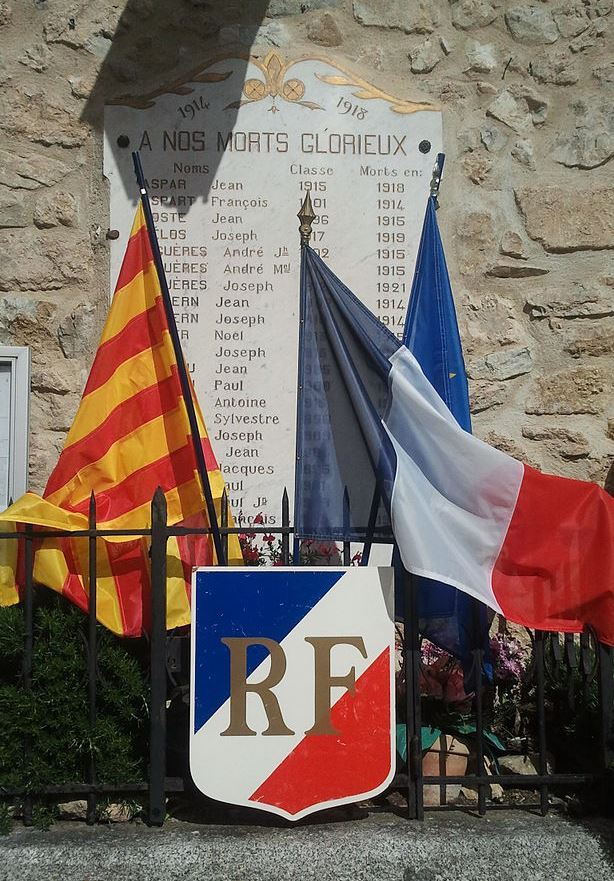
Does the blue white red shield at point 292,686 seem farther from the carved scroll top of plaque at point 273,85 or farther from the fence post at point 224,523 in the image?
the carved scroll top of plaque at point 273,85

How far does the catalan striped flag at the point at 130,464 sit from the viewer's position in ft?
11.0

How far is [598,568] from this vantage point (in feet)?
10.1

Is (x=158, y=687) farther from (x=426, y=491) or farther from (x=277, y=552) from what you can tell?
(x=277, y=552)

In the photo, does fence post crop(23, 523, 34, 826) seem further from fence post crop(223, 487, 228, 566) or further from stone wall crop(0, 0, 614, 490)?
stone wall crop(0, 0, 614, 490)

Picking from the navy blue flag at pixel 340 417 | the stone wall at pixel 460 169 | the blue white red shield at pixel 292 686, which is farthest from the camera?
the stone wall at pixel 460 169

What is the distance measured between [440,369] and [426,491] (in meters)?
0.66

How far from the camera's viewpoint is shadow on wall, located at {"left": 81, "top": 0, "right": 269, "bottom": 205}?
15.1 feet

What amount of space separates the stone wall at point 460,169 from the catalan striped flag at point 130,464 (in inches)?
43.9

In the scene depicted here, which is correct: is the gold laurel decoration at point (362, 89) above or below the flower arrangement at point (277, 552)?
above

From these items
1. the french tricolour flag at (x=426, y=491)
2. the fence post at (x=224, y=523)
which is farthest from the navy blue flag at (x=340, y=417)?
the fence post at (x=224, y=523)

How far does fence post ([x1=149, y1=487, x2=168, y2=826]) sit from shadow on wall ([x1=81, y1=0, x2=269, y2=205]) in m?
2.33

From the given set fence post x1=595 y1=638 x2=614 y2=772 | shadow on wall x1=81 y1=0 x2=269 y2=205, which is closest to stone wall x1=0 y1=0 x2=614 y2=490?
shadow on wall x1=81 y1=0 x2=269 y2=205

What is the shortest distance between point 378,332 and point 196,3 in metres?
2.36

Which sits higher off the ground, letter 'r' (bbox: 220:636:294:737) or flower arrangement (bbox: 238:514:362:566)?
flower arrangement (bbox: 238:514:362:566)
